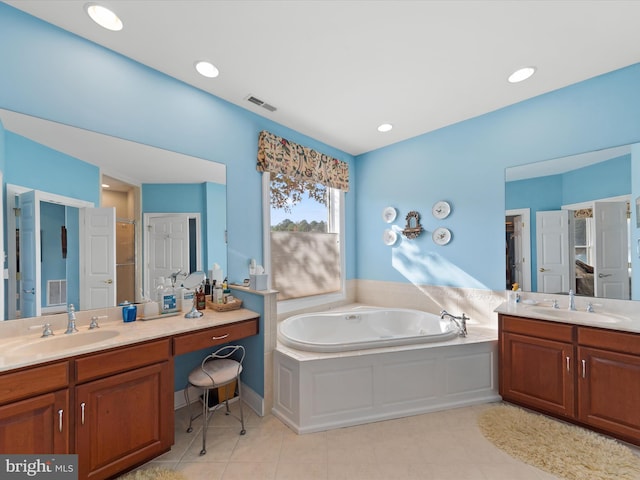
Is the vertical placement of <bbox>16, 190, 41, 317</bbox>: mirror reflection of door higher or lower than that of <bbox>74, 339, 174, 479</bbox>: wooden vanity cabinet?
higher

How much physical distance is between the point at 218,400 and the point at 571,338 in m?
2.84

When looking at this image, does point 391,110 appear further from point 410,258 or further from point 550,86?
point 410,258

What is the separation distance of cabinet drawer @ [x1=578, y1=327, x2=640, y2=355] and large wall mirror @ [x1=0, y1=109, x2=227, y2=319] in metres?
2.92

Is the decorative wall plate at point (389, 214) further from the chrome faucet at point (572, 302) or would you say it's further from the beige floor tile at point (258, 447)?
the beige floor tile at point (258, 447)

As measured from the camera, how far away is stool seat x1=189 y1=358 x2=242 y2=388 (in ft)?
6.10

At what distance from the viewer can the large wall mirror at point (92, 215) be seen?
1.69 m

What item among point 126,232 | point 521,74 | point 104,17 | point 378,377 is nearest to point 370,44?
point 521,74

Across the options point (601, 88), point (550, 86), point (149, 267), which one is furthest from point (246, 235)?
point (601, 88)

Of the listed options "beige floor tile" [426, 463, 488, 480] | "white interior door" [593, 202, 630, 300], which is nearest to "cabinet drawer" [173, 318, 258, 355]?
"beige floor tile" [426, 463, 488, 480]

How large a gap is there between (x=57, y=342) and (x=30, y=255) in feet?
1.87

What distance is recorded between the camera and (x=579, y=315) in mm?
2234

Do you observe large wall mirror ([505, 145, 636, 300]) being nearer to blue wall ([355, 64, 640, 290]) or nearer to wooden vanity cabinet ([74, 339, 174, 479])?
blue wall ([355, 64, 640, 290])

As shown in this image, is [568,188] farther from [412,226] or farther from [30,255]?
[30,255]

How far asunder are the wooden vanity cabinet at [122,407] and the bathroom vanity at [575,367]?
263cm
